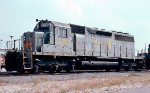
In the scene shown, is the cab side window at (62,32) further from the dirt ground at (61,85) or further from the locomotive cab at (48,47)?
the dirt ground at (61,85)

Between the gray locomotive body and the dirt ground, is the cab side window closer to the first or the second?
the gray locomotive body

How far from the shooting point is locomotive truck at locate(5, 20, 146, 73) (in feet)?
A: 71.8

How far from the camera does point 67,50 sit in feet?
82.6

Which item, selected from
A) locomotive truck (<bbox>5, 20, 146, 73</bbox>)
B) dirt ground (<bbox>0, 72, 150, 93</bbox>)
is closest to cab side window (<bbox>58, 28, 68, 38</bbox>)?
locomotive truck (<bbox>5, 20, 146, 73</bbox>)

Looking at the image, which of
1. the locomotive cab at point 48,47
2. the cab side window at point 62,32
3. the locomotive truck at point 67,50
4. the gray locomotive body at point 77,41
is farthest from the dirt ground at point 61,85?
the cab side window at point 62,32

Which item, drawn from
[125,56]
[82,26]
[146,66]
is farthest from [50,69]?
[146,66]

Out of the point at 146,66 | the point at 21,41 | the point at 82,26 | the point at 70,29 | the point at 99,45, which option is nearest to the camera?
the point at 21,41

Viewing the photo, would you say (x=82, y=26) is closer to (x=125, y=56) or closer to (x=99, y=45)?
(x=99, y=45)

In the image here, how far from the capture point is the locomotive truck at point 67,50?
21.9m

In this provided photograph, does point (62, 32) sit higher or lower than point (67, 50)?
higher

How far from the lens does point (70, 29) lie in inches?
1006

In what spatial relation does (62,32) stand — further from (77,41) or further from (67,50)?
(77,41)

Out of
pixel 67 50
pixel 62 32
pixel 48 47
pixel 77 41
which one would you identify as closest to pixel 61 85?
pixel 48 47

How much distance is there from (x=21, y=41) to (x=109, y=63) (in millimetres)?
9919
